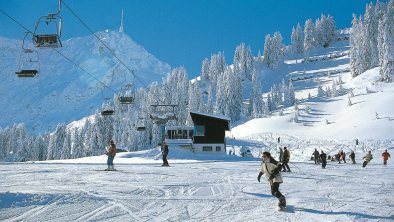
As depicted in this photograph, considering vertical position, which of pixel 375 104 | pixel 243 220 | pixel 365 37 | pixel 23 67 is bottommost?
pixel 243 220

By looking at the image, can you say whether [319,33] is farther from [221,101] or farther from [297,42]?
[221,101]

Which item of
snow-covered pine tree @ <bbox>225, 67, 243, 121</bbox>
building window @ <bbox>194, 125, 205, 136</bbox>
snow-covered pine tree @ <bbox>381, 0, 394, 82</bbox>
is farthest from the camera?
snow-covered pine tree @ <bbox>225, 67, 243, 121</bbox>

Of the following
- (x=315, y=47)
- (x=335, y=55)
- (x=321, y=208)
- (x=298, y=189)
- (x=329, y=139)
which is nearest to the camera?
(x=321, y=208)

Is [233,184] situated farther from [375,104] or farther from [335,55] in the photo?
[335,55]

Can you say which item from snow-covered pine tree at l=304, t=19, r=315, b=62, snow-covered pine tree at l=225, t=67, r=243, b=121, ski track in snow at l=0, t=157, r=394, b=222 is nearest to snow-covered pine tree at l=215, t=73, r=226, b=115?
snow-covered pine tree at l=225, t=67, r=243, b=121

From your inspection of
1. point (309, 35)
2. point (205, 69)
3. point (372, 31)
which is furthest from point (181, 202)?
point (309, 35)

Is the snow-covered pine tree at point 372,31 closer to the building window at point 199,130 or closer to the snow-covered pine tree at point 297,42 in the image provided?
the snow-covered pine tree at point 297,42

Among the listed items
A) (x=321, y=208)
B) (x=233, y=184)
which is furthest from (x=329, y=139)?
(x=321, y=208)

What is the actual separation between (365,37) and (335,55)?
4690 cm

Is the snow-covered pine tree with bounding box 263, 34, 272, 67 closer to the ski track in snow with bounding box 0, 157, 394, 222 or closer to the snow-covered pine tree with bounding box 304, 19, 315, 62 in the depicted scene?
the snow-covered pine tree with bounding box 304, 19, 315, 62

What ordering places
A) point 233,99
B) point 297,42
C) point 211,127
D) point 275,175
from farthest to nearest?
1. point 297,42
2. point 233,99
3. point 211,127
4. point 275,175

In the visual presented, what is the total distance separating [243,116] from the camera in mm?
123125

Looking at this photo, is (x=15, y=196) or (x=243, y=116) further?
(x=243, y=116)

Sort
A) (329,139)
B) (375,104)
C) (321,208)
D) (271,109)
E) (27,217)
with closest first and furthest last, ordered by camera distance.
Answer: (27,217)
(321,208)
(329,139)
(375,104)
(271,109)
